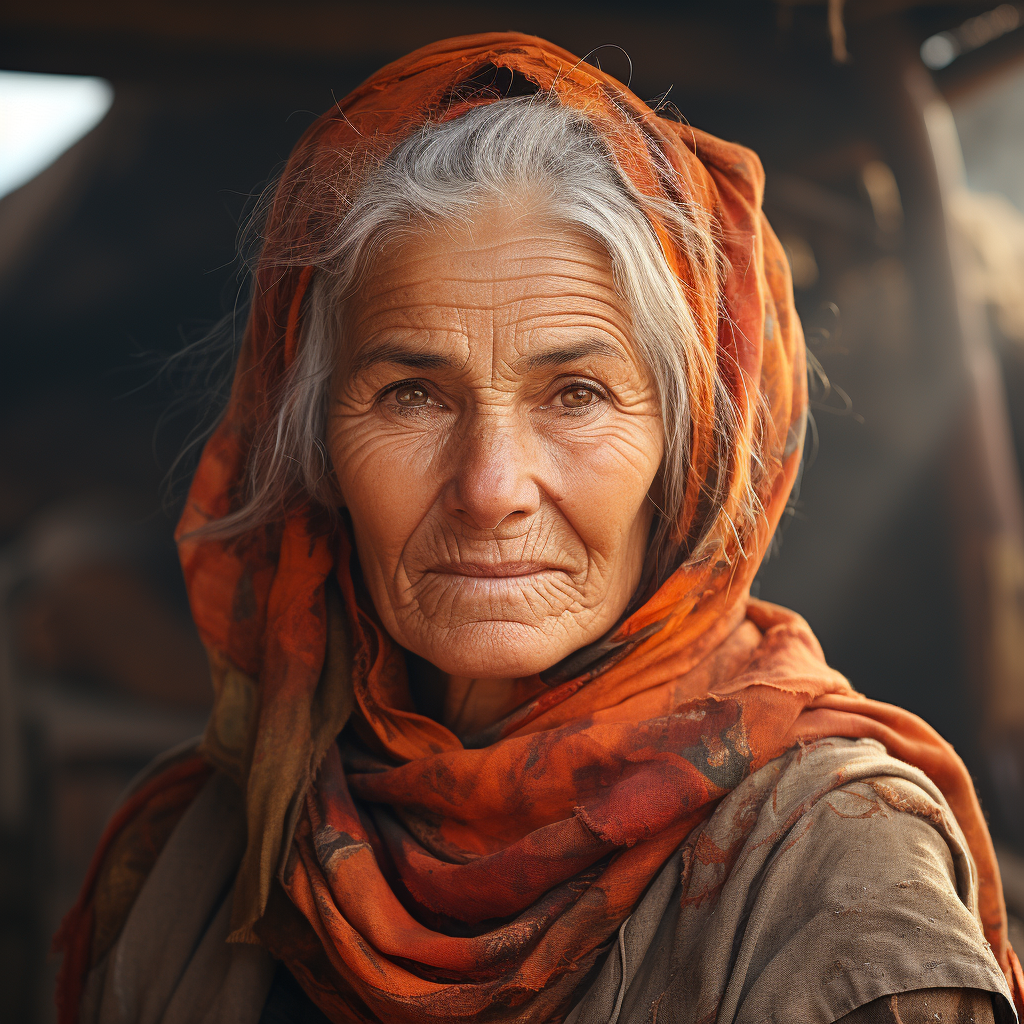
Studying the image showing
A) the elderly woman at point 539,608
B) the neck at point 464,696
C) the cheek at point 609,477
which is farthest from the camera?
the neck at point 464,696

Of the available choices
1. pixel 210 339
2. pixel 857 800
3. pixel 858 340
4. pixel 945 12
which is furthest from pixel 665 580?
pixel 858 340

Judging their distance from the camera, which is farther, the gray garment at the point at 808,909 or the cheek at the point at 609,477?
the cheek at the point at 609,477

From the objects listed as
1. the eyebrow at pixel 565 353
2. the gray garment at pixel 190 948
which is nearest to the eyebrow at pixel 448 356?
the eyebrow at pixel 565 353

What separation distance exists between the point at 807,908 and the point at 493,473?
63cm

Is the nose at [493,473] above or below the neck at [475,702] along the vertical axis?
above

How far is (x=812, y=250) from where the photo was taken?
262cm

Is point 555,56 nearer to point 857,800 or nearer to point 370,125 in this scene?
point 370,125

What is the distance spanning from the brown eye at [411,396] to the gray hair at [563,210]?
126mm

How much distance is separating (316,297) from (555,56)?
1.61ft

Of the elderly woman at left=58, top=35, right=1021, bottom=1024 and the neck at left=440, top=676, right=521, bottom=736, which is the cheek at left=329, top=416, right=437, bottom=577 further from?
the neck at left=440, top=676, right=521, bottom=736

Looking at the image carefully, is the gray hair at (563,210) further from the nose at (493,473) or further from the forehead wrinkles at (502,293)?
the nose at (493,473)

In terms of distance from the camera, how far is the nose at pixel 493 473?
1.11 m

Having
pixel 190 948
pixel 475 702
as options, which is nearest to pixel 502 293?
pixel 475 702

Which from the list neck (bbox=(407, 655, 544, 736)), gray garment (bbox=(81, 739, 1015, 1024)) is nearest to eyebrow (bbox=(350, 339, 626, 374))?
neck (bbox=(407, 655, 544, 736))
